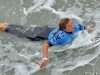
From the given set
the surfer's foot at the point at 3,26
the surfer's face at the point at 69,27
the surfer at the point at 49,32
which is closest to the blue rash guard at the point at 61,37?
the surfer at the point at 49,32

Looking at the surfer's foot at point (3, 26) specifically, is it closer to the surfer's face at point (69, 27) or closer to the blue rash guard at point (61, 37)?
the blue rash guard at point (61, 37)

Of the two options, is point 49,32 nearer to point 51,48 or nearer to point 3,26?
point 51,48

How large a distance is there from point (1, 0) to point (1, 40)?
4.18 feet

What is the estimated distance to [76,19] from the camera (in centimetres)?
532

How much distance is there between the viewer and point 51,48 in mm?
4930

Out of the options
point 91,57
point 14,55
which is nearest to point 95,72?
point 91,57

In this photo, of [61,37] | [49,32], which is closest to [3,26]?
[49,32]

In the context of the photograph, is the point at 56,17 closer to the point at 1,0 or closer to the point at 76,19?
the point at 76,19

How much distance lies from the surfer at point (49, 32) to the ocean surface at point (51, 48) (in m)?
0.13

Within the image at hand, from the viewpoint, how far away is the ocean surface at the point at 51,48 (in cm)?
457

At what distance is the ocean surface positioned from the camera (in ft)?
15.0

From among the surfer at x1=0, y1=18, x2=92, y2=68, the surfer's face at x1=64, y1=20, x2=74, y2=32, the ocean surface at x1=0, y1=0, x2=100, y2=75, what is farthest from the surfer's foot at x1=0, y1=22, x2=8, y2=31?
the surfer's face at x1=64, y1=20, x2=74, y2=32

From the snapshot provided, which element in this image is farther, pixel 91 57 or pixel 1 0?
pixel 1 0

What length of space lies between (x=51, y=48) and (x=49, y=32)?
0.29m
